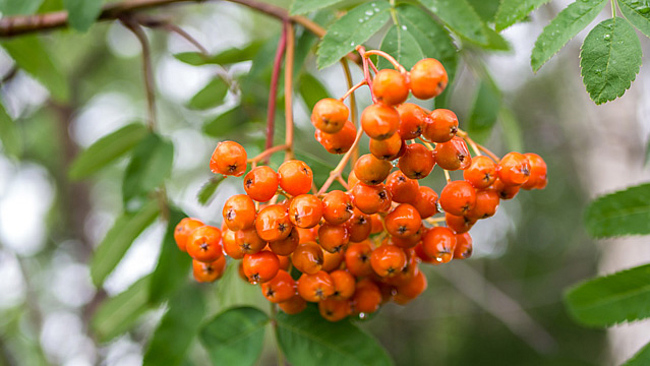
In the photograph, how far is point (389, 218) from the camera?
976mm

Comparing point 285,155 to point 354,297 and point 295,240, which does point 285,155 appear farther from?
point 354,297

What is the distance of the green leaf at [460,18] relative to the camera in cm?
109

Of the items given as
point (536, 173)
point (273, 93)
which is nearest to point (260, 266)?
point (273, 93)

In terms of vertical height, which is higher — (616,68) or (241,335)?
(616,68)

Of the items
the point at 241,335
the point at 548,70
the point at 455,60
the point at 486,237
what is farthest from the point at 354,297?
the point at 548,70

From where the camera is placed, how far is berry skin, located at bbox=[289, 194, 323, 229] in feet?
2.89

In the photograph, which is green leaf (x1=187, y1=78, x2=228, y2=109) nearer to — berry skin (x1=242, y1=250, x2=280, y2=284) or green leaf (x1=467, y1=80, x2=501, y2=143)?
green leaf (x1=467, y1=80, x2=501, y2=143)

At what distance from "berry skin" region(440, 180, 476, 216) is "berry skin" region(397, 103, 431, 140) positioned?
0.56ft

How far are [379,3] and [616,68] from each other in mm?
539

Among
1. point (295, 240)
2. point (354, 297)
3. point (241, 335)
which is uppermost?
point (295, 240)

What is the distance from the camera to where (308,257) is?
0.95 meters

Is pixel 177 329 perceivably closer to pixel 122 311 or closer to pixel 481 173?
pixel 122 311

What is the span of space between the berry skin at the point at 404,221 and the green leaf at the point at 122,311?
117 cm

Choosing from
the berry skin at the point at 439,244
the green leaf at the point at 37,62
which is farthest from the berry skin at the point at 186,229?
the green leaf at the point at 37,62
